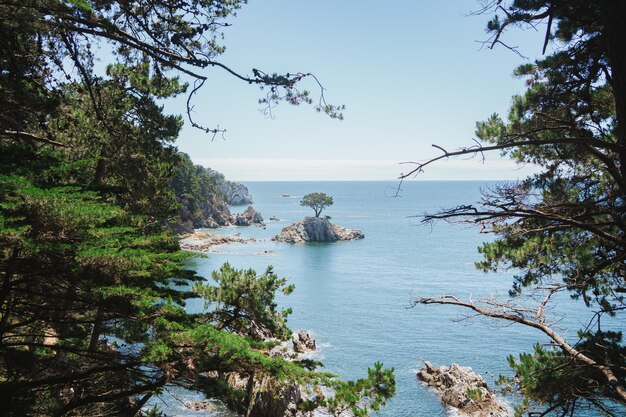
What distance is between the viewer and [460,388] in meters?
21.1

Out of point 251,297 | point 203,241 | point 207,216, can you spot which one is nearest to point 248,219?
point 207,216

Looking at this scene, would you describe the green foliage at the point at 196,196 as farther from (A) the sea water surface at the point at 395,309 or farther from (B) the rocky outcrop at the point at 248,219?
(A) the sea water surface at the point at 395,309

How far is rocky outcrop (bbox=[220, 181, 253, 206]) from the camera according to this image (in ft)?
497

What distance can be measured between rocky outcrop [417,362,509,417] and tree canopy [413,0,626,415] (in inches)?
535

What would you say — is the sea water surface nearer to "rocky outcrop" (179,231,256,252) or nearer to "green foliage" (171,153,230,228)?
"rocky outcrop" (179,231,256,252)

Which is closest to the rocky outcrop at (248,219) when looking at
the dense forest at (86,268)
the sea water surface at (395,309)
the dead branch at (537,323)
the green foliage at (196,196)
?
the green foliage at (196,196)

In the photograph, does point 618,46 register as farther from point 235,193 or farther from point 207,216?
point 235,193

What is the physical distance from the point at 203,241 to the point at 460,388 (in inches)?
1934

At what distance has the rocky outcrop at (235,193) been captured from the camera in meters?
151

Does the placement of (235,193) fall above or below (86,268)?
below

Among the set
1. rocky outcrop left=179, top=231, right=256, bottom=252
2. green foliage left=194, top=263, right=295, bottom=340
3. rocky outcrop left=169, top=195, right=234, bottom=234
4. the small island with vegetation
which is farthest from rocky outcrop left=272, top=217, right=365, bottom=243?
green foliage left=194, top=263, right=295, bottom=340

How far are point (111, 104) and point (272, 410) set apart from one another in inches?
470

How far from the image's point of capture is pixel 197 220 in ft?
263

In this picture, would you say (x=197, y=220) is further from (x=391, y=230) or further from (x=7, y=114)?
(x=7, y=114)
